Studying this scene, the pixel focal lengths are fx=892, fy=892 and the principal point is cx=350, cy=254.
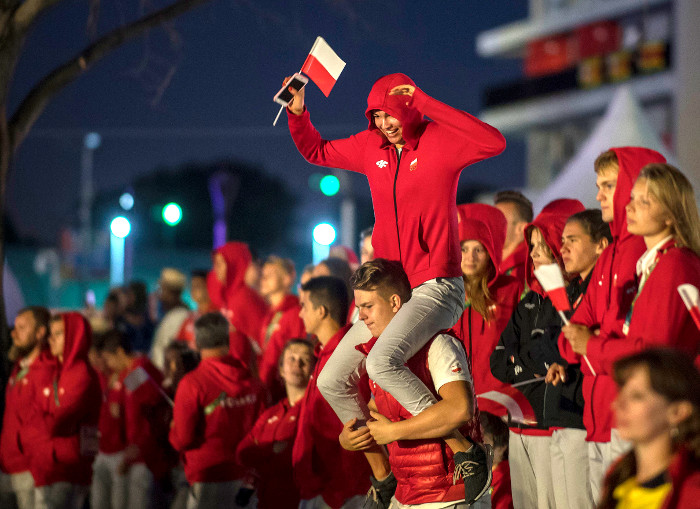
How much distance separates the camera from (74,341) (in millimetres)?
7121

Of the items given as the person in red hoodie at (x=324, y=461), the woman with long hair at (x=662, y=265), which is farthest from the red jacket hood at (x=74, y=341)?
the woman with long hair at (x=662, y=265)

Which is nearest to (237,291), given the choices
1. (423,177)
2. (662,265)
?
(423,177)

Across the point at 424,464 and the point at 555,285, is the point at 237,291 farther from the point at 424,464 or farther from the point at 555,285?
the point at 424,464

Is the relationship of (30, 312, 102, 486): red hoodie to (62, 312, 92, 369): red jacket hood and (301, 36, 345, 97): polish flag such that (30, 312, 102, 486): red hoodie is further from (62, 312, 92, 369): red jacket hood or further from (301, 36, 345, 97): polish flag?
(301, 36, 345, 97): polish flag

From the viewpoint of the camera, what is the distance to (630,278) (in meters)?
4.24

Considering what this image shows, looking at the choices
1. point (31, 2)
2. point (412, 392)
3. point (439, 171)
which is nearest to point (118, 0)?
point (31, 2)

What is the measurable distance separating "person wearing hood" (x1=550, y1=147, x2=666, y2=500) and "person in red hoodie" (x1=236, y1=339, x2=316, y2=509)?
184 cm

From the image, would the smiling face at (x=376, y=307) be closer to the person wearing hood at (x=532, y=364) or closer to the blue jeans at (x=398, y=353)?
the blue jeans at (x=398, y=353)

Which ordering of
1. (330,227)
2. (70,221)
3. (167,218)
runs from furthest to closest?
1. (70,221)
2. (167,218)
3. (330,227)

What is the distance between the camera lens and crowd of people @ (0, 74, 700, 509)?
12.2 ft

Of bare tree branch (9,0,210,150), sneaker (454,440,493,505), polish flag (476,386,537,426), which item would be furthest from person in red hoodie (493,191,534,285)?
bare tree branch (9,0,210,150)

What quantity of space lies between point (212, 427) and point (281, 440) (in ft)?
2.19

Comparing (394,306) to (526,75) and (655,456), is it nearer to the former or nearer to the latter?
(655,456)

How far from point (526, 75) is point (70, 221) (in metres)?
28.7
